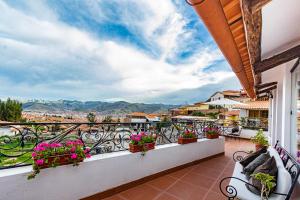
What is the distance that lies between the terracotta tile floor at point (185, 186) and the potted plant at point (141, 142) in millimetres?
667

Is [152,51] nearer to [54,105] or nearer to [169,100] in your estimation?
[54,105]

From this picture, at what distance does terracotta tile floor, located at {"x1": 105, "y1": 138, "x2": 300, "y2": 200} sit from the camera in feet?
9.59

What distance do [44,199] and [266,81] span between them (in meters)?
6.57

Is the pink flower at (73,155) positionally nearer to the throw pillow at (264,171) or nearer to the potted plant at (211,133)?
the throw pillow at (264,171)

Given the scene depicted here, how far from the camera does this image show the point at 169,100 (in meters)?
34.6

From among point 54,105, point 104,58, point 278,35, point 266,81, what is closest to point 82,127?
point 278,35

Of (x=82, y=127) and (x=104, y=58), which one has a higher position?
(x=104, y=58)

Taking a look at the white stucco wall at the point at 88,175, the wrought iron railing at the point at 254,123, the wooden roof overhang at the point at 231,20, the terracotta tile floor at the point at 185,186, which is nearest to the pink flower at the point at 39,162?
the white stucco wall at the point at 88,175

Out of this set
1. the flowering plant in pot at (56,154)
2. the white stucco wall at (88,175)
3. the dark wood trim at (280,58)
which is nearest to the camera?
the white stucco wall at (88,175)

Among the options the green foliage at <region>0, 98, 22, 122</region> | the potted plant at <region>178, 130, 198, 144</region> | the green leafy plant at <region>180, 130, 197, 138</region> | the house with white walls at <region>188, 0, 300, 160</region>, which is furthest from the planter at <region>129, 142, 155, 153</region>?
the green foliage at <region>0, 98, 22, 122</region>

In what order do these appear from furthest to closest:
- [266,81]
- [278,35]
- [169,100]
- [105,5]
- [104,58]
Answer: [169,100] < [104,58] < [105,5] < [266,81] < [278,35]

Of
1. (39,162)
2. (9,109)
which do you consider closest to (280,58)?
(39,162)

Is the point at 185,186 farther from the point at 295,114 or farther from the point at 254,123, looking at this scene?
the point at 254,123

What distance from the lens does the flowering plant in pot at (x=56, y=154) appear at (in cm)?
219
